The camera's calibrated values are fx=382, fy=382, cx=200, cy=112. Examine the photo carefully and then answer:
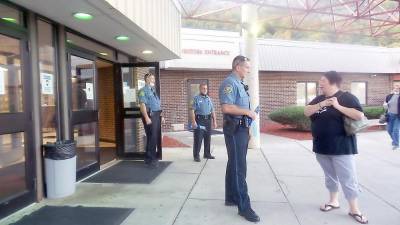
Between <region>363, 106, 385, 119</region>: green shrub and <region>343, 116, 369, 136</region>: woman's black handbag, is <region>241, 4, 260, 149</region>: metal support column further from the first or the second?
<region>363, 106, 385, 119</region>: green shrub

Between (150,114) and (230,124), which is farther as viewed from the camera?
(150,114)

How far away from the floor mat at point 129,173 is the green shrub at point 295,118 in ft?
24.7

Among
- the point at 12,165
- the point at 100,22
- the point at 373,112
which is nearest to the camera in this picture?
the point at 12,165

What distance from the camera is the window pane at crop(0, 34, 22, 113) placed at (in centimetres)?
458

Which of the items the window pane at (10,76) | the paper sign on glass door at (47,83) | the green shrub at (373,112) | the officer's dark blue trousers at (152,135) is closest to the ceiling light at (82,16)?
the window pane at (10,76)

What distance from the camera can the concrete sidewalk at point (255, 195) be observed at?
4.49 meters

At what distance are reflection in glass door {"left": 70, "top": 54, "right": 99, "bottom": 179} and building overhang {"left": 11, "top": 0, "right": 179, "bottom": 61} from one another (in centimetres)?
61

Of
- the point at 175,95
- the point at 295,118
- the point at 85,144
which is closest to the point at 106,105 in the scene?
the point at 85,144

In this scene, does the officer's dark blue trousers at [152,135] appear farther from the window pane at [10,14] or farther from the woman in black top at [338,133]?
the woman in black top at [338,133]

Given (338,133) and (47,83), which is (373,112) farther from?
(47,83)

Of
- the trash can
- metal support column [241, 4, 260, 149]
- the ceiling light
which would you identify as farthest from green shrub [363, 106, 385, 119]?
the trash can

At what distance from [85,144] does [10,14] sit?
2.86m

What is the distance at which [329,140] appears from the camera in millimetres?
4438

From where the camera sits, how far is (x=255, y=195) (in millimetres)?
5488
